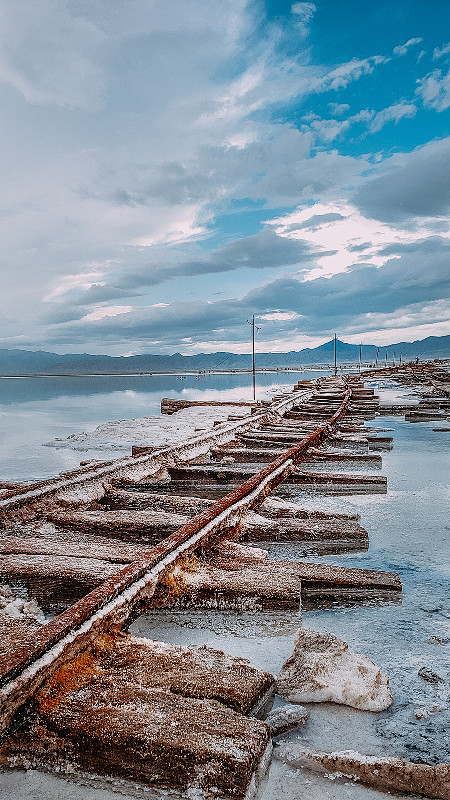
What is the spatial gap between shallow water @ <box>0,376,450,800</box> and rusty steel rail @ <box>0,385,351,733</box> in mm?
242

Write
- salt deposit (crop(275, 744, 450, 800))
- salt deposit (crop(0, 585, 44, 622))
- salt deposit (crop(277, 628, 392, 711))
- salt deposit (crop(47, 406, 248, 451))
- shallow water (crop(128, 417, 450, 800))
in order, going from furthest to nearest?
salt deposit (crop(47, 406, 248, 451)) → salt deposit (crop(0, 585, 44, 622)) → salt deposit (crop(277, 628, 392, 711)) → shallow water (crop(128, 417, 450, 800)) → salt deposit (crop(275, 744, 450, 800))

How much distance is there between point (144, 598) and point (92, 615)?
1.37 feet

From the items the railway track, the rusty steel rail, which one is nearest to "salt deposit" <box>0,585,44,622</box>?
the railway track

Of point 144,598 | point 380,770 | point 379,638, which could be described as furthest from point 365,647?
point 144,598

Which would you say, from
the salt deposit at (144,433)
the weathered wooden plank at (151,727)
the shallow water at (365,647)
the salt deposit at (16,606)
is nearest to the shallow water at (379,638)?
the shallow water at (365,647)

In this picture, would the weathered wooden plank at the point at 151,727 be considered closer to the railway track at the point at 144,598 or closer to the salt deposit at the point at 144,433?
the railway track at the point at 144,598

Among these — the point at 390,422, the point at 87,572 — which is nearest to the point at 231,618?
the point at 87,572

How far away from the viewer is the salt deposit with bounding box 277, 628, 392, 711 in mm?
2234

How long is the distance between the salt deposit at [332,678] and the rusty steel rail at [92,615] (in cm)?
77

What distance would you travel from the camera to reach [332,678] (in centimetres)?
230

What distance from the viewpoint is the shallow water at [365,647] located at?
5.62ft

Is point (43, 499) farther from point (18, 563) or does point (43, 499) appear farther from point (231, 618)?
point (231, 618)

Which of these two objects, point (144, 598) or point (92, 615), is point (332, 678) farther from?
point (92, 615)

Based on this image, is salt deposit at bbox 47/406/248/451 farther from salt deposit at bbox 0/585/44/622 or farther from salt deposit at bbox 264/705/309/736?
salt deposit at bbox 264/705/309/736
